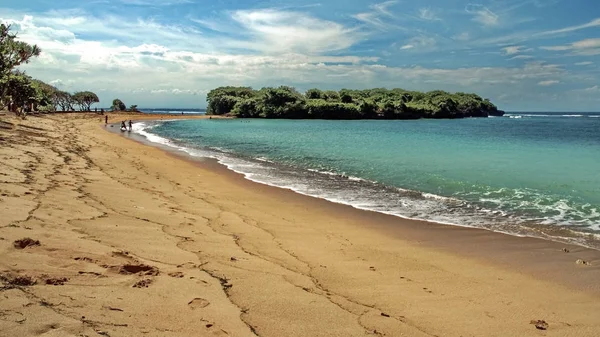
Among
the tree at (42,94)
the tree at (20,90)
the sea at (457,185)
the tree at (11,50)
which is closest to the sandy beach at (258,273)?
the sea at (457,185)

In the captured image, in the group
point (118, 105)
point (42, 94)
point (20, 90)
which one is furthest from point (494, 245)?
point (118, 105)

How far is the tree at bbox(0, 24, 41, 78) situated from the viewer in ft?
70.3

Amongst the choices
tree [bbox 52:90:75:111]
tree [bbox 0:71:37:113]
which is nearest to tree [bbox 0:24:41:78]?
tree [bbox 0:71:37:113]

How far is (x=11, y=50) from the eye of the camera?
21797mm

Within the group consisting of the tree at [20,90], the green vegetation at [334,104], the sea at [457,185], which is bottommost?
the sea at [457,185]

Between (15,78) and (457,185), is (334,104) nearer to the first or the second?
(15,78)

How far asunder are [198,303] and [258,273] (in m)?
1.20

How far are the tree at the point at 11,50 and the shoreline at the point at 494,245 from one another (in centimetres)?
2039

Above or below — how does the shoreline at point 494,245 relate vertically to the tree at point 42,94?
below

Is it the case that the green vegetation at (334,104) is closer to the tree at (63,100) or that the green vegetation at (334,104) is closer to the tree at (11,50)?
the tree at (63,100)

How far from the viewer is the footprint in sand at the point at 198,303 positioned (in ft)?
12.8

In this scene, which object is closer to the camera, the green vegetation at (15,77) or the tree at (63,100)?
the green vegetation at (15,77)

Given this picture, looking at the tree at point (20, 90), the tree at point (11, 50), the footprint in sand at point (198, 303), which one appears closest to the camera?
the footprint in sand at point (198, 303)

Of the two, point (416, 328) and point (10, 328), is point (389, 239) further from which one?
point (10, 328)
